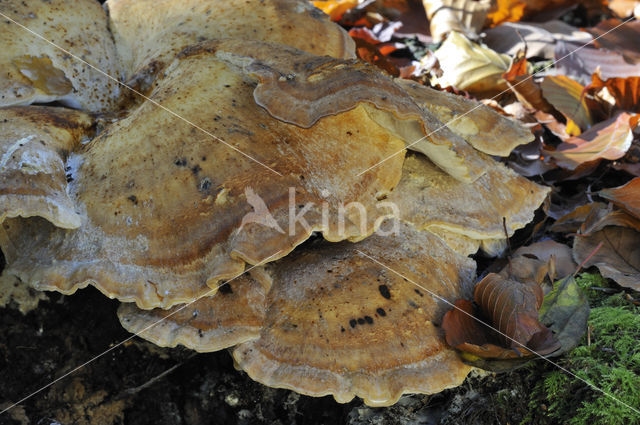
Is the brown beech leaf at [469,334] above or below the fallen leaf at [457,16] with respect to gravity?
below

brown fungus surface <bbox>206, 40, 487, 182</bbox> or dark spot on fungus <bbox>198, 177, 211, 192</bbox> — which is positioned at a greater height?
brown fungus surface <bbox>206, 40, 487, 182</bbox>

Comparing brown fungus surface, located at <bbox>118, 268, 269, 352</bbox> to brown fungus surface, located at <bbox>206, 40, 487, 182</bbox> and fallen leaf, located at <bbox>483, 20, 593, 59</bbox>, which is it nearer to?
brown fungus surface, located at <bbox>206, 40, 487, 182</bbox>

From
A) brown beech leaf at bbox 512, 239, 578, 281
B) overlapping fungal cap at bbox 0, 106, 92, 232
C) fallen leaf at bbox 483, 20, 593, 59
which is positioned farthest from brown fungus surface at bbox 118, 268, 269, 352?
fallen leaf at bbox 483, 20, 593, 59

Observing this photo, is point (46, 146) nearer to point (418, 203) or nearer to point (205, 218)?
point (205, 218)

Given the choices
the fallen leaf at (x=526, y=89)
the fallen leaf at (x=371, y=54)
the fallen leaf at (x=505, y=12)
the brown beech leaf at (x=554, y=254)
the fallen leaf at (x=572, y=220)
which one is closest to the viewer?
the brown beech leaf at (x=554, y=254)

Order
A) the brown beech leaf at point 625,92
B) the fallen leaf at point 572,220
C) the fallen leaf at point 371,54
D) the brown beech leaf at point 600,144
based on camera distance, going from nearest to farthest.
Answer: the fallen leaf at point 572,220, the brown beech leaf at point 600,144, the brown beech leaf at point 625,92, the fallen leaf at point 371,54

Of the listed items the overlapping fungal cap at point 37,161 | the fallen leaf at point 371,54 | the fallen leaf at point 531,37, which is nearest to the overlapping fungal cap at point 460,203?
the overlapping fungal cap at point 37,161

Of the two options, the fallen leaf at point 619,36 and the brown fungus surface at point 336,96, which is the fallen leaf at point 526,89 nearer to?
the fallen leaf at point 619,36
